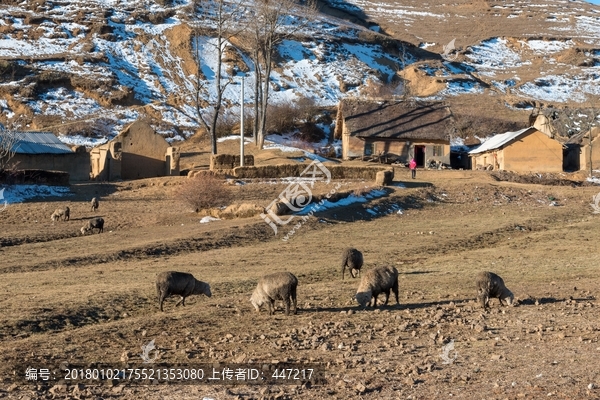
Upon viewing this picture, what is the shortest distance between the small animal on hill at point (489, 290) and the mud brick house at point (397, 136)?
47.7m

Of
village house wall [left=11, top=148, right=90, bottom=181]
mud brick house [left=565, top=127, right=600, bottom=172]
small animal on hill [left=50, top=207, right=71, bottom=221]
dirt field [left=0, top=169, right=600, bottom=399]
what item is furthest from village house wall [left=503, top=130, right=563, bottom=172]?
small animal on hill [left=50, top=207, right=71, bottom=221]

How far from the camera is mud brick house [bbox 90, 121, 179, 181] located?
1994 inches

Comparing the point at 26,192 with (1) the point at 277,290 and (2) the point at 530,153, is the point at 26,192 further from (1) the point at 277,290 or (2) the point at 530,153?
(2) the point at 530,153

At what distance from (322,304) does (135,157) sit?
37.8 metres

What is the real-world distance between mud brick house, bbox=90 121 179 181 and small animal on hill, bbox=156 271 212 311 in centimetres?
3373

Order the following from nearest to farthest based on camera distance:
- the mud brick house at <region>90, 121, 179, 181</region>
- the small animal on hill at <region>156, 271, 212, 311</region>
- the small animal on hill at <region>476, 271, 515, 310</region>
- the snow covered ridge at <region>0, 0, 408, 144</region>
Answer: the small animal on hill at <region>476, 271, 515, 310</region> < the small animal on hill at <region>156, 271, 212, 311</region> < the mud brick house at <region>90, 121, 179, 181</region> < the snow covered ridge at <region>0, 0, 408, 144</region>

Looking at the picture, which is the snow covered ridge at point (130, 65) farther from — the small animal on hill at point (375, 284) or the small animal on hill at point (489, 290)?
the small animal on hill at point (489, 290)

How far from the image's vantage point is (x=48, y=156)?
5066 centimetres

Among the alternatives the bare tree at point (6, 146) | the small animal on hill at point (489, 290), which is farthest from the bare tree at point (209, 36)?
the small animal on hill at point (489, 290)

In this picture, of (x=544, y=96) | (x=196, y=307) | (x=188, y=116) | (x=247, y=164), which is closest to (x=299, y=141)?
(x=188, y=116)

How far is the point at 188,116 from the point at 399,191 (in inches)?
1750

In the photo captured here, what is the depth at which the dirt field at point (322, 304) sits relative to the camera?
33.0ft

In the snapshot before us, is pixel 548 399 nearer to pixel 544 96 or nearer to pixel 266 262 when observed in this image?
pixel 266 262

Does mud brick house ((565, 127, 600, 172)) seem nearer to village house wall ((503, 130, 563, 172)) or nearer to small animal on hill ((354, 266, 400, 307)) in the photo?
village house wall ((503, 130, 563, 172))
